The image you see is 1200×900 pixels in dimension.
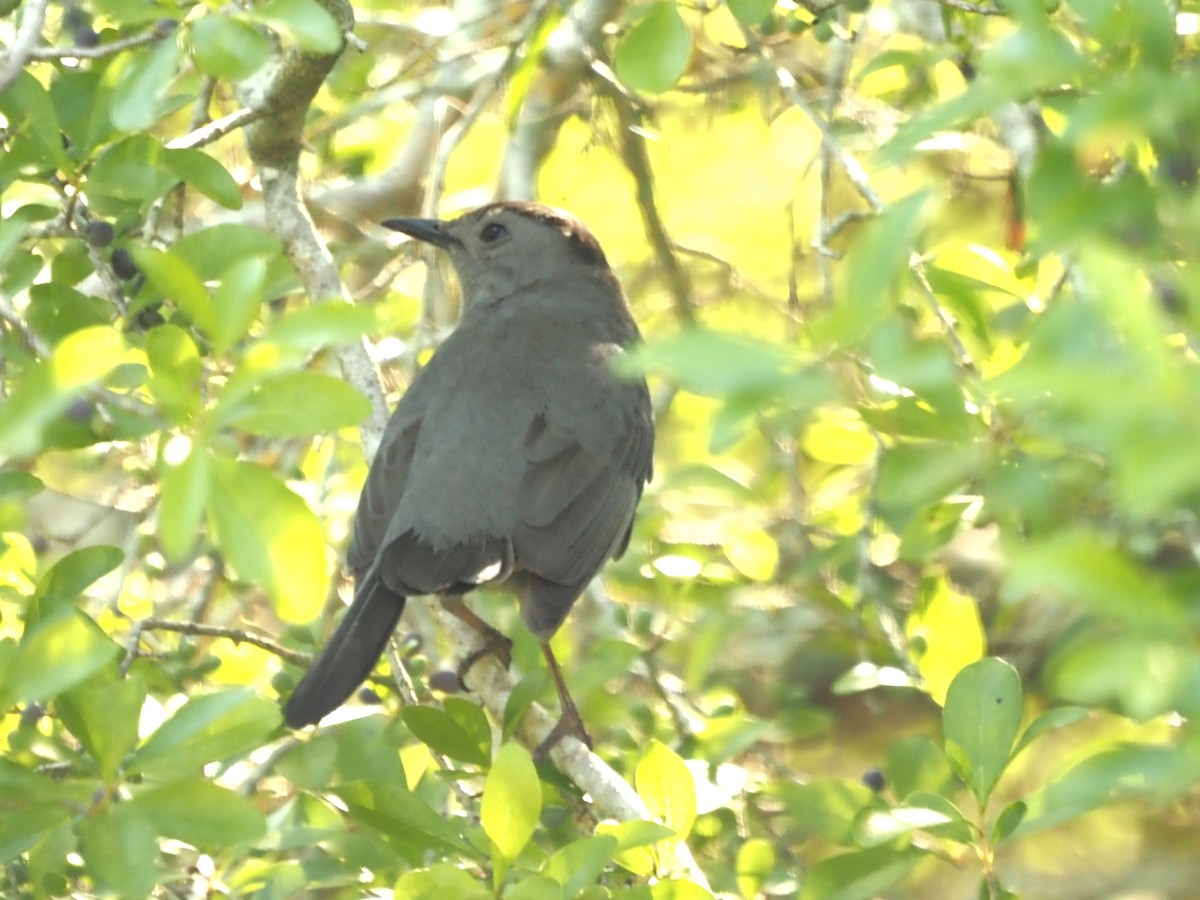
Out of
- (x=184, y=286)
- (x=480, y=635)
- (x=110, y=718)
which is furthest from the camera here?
(x=480, y=635)

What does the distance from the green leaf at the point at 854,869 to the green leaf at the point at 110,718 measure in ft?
4.00

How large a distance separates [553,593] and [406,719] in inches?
39.6

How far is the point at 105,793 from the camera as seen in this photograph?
2.39m

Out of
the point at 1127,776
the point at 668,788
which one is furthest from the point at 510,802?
the point at 1127,776

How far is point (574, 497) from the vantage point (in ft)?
14.7

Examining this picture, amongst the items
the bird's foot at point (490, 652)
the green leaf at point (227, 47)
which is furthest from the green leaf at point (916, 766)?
the green leaf at point (227, 47)

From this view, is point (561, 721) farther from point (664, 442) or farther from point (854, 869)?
point (664, 442)

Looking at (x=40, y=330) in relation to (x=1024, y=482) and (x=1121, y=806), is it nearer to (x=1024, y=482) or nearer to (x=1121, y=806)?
(x=1024, y=482)

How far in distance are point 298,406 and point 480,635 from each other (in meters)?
2.41

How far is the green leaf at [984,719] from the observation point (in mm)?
2693

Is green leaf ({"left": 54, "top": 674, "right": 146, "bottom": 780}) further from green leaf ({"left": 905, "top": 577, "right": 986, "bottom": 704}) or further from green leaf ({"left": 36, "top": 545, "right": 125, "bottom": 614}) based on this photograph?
green leaf ({"left": 905, "top": 577, "right": 986, "bottom": 704})

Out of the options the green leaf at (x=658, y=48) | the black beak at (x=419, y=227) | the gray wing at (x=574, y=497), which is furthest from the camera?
the black beak at (x=419, y=227)

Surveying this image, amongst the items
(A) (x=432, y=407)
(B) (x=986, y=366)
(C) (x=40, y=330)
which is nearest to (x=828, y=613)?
(A) (x=432, y=407)

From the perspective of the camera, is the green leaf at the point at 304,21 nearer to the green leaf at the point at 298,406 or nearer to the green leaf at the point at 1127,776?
the green leaf at the point at 298,406
